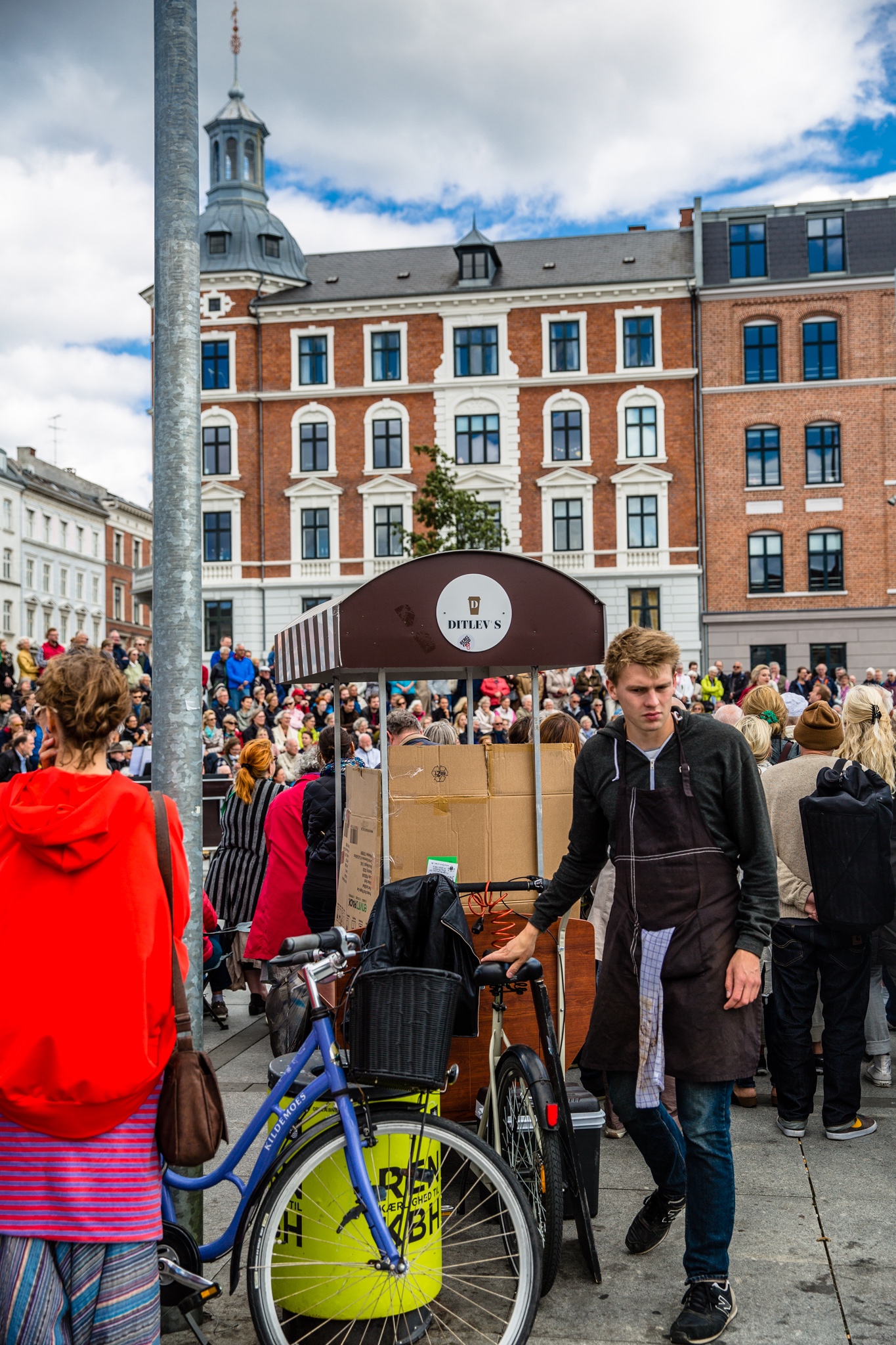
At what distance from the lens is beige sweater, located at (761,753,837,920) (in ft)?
18.2

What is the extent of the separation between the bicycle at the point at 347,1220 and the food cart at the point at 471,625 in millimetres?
1546

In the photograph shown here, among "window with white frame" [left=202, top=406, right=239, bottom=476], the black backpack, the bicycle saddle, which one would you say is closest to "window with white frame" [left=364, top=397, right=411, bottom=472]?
"window with white frame" [left=202, top=406, right=239, bottom=476]

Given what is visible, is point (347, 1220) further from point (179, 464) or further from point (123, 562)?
point (123, 562)

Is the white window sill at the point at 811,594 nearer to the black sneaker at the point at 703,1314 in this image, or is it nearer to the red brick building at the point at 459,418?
the red brick building at the point at 459,418

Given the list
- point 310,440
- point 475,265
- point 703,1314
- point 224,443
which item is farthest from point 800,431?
point 703,1314

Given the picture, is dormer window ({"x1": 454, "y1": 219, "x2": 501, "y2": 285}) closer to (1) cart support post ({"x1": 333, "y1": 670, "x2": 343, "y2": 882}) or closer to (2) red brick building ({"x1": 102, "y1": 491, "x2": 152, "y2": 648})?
(1) cart support post ({"x1": 333, "y1": 670, "x2": 343, "y2": 882})

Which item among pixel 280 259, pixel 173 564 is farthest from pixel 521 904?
pixel 280 259

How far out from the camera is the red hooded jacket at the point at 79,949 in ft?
8.66

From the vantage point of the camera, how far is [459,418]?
4003 cm

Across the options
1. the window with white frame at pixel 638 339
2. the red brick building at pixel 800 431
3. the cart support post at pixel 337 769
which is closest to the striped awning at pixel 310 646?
the cart support post at pixel 337 769

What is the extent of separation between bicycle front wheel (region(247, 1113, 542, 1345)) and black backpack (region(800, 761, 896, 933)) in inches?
97.5

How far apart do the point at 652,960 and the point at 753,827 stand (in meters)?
0.54

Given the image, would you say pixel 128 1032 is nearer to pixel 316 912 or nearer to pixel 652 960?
pixel 652 960

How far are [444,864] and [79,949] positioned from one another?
2.58m
